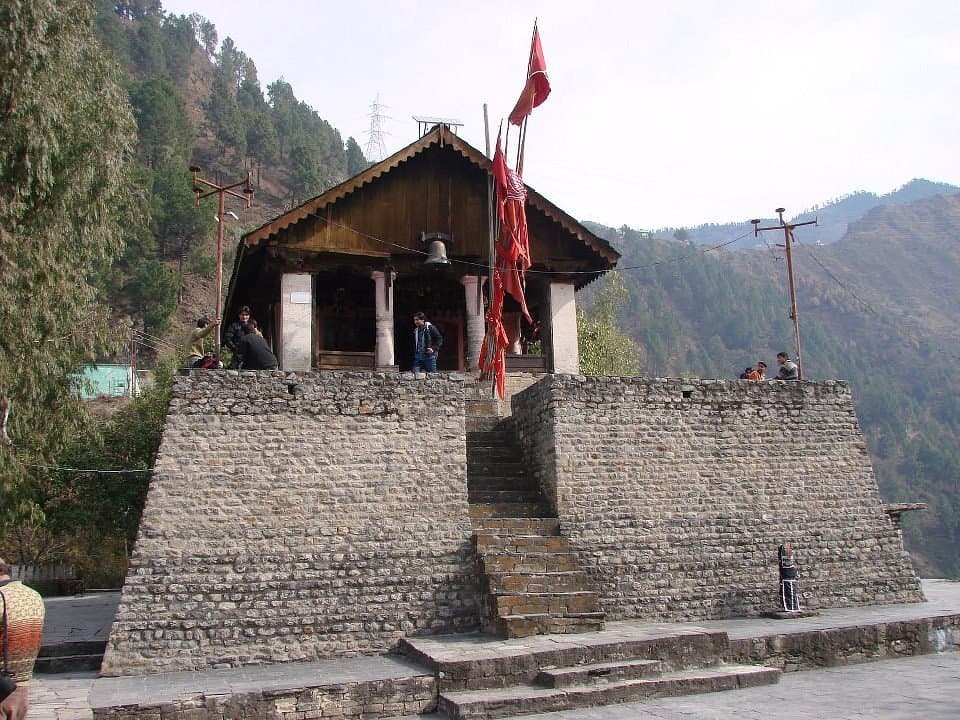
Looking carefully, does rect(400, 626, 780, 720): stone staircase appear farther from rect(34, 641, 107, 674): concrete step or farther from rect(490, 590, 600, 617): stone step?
rect(34, 641, 107, 674): concrete step

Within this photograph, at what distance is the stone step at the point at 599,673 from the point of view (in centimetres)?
875

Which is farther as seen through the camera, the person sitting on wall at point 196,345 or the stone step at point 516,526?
the person sitting on wall at point 196,345

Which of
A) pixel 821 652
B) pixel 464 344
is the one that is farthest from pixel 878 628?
pixel 464 344

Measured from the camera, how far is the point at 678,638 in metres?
9.68

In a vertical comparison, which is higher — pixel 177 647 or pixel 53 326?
pixel 53 326

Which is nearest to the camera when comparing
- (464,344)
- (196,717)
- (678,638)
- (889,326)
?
(196,717)

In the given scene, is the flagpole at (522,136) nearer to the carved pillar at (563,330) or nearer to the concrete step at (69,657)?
the carved pillar at (563,330)

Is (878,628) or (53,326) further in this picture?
(53,326)

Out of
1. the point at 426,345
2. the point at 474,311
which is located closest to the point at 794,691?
the point at 426,345

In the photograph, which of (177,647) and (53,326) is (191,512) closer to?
(177,647)

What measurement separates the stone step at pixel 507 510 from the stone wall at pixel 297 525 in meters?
0.56

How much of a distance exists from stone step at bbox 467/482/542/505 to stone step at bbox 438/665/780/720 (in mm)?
3586

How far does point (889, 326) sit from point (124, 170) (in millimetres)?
125751

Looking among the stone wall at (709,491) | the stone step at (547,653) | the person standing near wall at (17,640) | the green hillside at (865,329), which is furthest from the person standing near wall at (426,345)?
the green hillside at (865,329)
